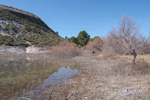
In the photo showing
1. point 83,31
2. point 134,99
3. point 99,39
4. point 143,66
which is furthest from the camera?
point 83,31

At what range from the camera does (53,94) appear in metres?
5.05

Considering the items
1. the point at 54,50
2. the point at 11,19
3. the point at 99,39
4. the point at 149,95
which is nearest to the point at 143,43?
the point at 149,95

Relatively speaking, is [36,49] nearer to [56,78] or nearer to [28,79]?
[28,79]

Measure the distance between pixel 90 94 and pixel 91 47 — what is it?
96.2 feet

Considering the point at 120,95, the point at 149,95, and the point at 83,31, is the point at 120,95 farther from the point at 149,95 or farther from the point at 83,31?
the point at 83,31

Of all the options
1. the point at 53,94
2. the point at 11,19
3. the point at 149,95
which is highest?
the point at 11,19

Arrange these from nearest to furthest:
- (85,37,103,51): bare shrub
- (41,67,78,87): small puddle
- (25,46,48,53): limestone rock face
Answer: (41,67,78,87): small puddle → (85,37,103,51): bare shrub → (25,46,48,53): limestone rock face

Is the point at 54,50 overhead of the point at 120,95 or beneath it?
overhead

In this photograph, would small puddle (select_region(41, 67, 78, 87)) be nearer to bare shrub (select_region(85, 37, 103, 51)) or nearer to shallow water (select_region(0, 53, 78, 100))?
shallow water (select_region(0, 53, 78, 100))

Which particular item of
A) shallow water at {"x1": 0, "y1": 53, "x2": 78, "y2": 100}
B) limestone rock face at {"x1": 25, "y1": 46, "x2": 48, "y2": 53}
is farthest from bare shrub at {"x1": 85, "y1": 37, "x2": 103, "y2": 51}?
shallow water at {"x1": 0, "y1": 53, "x2": 78, "y2": 100}

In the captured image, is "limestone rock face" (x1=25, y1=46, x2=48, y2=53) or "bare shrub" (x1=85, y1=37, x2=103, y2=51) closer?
"bare shrub" (x1=85, y1=37, x2=103, y2=51)

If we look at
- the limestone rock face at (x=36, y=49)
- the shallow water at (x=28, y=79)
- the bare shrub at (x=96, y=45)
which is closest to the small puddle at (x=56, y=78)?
the shallow water at (x=28, y=79)

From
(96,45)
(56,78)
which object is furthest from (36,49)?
(56,78)

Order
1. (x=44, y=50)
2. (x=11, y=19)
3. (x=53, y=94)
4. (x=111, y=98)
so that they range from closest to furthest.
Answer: (x=111, y=98)
(x=53, y=94)
(x=44, y=50)
(x=11, y=19)
